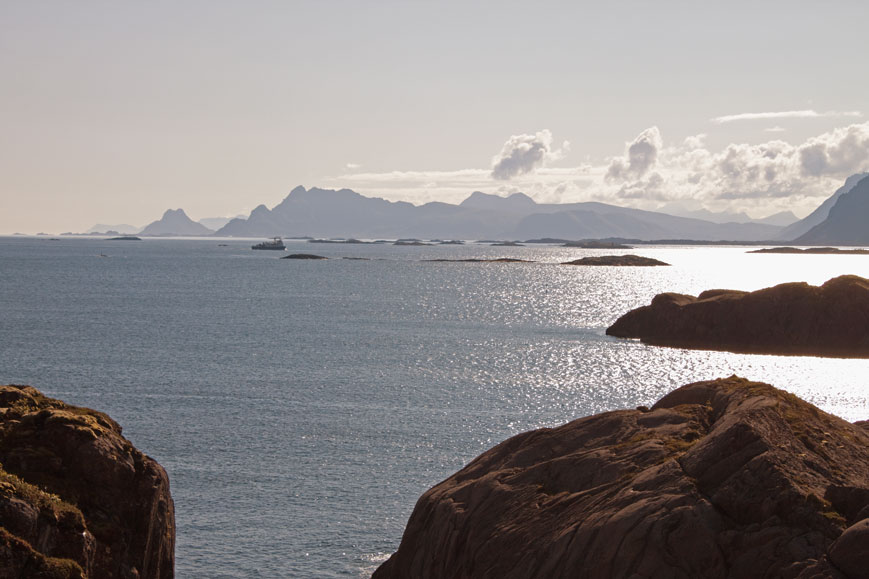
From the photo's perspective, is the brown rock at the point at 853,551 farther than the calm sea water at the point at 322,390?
No

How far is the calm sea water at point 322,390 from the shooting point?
37094 mm

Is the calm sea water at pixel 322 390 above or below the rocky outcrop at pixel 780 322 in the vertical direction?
below

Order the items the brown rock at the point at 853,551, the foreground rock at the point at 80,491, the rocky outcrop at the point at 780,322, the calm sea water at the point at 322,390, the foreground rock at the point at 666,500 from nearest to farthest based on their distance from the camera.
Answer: the brown rock at the point at 853,551 < the foreground rock at the point at 80,491 < the foreground rock at the point at 666,500 < the calm sea water at the point at 322,390 < the rocky outcrop at the point at 780,322

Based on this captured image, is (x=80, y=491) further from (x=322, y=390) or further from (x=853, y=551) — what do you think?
(x=322, y=390)

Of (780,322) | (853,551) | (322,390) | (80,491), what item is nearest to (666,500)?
(853,551)

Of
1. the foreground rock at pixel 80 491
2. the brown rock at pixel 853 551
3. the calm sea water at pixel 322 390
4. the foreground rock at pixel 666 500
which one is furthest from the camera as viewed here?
the calm sea water at pixel 322 390

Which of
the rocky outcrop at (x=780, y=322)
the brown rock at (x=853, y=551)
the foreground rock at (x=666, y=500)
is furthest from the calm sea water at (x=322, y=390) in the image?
the brown rock at (x=853, y=551)

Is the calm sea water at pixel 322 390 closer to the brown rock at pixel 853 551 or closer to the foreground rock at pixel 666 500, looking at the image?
the foreground rock at pixel 666 500

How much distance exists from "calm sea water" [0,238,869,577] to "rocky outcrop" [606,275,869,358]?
286 inches

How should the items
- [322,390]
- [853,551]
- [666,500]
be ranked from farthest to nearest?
[322,390] → [666,500] → [853,551]

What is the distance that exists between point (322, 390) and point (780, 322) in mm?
56026

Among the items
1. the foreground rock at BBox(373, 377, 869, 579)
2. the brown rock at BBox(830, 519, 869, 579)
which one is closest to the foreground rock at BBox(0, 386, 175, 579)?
Answer: the foreground rock at BBox(373, 377, 869, 579)

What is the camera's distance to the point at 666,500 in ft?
71.6

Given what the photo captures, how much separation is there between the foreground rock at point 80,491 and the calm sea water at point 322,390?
387 inches
